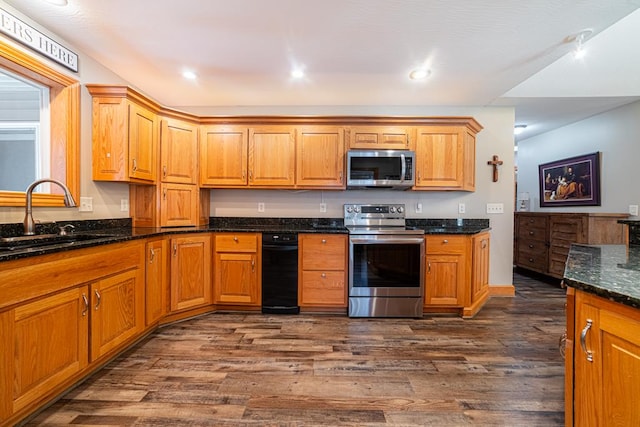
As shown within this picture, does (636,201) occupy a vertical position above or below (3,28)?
below

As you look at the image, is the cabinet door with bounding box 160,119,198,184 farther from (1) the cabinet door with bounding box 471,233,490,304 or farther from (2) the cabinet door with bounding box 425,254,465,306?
(1) the cabinet door with bounding box 471,233,490,304

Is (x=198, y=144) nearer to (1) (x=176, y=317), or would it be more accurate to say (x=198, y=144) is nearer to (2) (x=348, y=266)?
(1) (x=176, y=317)

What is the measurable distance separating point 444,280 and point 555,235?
2.39m

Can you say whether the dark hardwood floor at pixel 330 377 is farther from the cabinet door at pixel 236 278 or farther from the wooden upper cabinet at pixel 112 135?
the wooden upper cabinet at pixel 112 135

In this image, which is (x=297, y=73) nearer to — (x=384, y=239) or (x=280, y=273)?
(x=384, y=239)

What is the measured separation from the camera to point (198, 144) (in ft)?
11.1

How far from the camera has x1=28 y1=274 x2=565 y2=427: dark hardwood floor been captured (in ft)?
5.34

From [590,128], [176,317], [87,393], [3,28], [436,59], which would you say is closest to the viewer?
[87,393]

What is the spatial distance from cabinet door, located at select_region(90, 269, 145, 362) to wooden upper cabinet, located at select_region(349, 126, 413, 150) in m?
2.46

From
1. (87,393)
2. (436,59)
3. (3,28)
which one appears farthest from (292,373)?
(3,28)

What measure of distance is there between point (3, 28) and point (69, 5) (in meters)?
0.43

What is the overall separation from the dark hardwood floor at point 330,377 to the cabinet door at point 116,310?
194mm

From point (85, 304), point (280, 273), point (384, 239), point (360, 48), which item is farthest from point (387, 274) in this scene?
point (85, 304)

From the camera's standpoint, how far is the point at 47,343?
1578 millimetres
